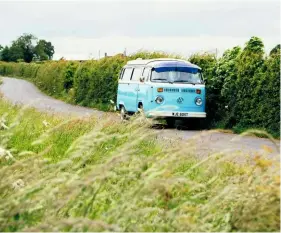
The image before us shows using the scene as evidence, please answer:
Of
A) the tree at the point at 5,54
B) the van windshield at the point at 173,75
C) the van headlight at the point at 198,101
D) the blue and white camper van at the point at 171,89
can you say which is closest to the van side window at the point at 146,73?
the blue and white camper van at the point at 171,89

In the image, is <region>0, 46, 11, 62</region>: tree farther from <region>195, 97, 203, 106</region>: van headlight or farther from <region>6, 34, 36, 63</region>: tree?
<region>195, 97, 203, 106</region>: van headlight

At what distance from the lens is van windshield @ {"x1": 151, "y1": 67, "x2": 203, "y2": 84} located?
21.5 m

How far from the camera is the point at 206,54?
2358 centimetres

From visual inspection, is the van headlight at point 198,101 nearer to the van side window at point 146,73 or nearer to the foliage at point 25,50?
the van side window at point 146,73

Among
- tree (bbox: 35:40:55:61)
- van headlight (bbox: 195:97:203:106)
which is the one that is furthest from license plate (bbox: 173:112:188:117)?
tree (bbox: 35:40:55:61)

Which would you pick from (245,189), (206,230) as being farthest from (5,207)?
(245,189)

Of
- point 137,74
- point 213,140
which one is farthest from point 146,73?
point 213,140

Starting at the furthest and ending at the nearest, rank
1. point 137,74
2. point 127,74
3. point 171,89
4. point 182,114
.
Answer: point 127,74, point 137,74, point 171,89, point 182,114

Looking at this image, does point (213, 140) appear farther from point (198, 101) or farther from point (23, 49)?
point (23, 49)

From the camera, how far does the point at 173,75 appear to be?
21500 millimetres

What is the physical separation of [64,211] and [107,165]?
717mm

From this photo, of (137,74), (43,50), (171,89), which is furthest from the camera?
(43,50)

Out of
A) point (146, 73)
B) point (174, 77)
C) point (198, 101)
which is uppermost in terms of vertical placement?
point (146, 73)

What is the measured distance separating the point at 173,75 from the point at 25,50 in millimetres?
108009
